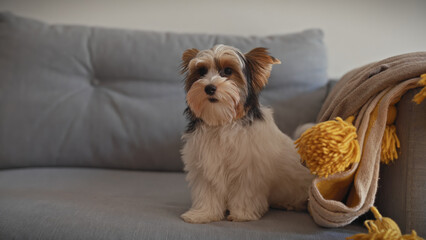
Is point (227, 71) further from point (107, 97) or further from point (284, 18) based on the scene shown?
point (284, 18)

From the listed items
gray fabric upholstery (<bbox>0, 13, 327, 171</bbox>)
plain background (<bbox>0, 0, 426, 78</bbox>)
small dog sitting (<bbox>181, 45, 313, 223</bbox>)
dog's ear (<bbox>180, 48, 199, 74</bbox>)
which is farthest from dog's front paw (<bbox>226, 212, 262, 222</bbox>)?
plain background (<bbox>0, 0, 426, 78</bbox>)

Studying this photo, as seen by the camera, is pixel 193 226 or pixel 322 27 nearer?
pixel 193 226

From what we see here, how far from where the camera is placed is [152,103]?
2.18 m

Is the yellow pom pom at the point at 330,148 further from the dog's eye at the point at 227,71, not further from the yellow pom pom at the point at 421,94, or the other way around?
the dog's eye at the point at 227,71

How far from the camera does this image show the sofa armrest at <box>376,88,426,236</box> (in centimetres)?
116

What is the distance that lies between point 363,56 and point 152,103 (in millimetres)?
1521

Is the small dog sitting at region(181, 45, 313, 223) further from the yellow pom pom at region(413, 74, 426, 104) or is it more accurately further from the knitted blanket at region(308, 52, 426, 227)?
the yellow pom pom at region(413, 74, 426, 104)

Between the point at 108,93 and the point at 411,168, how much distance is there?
5.53 ft

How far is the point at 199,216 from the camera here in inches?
53.9

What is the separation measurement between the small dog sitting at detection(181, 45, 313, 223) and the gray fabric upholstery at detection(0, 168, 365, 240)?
92 millimetres

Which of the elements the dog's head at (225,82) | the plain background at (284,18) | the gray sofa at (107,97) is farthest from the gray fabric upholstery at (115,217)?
the plain background at (284,18)

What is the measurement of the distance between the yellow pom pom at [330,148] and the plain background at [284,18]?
1.58 m

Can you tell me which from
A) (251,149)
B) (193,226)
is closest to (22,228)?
(193,226)

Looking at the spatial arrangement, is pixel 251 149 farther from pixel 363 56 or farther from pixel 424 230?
pixel 363 56
